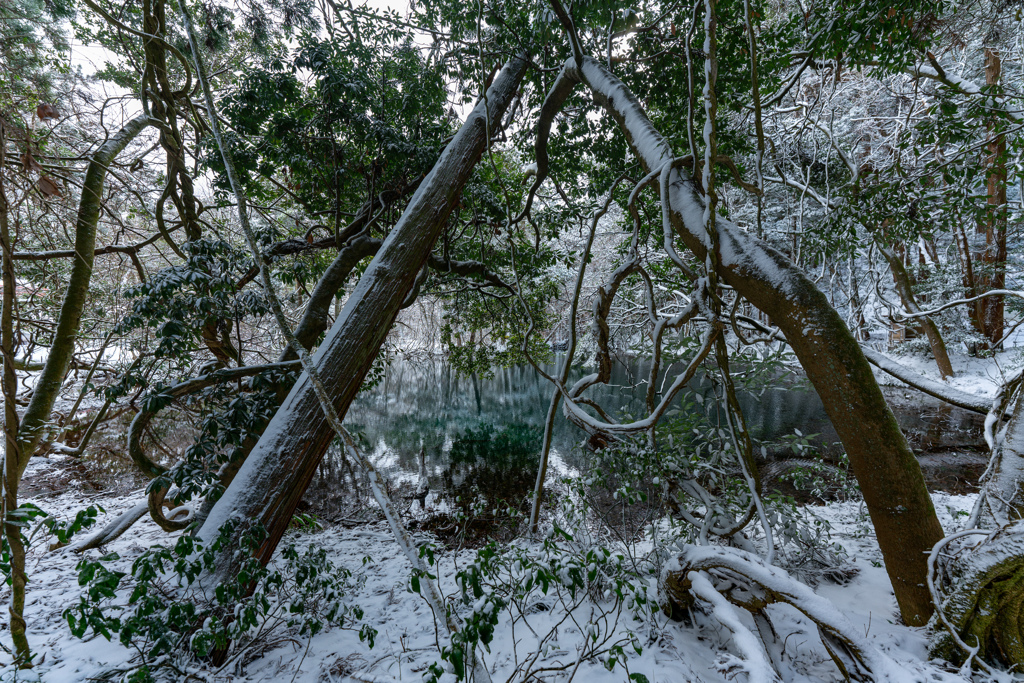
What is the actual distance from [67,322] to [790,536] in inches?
187

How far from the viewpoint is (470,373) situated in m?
5.47

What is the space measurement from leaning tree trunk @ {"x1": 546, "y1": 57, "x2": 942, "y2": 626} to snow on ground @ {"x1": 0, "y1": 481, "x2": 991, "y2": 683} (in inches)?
16.0

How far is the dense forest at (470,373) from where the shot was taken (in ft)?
5.20

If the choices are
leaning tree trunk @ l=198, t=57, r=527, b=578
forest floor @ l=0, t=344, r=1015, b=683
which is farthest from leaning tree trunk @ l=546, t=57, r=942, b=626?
leaning tree trunk @ l=198, t=57, r=527, b=578

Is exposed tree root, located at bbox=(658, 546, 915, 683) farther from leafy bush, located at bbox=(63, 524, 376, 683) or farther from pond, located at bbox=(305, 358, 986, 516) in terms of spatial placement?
leafy bush, located at bbox=(63, 524, 376, 683)

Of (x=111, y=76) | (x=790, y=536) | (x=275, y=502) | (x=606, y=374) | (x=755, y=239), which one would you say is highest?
(x=111, y=76)

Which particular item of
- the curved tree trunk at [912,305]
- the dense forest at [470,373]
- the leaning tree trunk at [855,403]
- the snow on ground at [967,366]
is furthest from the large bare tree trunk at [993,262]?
the leaning tree trunk at [855,403]

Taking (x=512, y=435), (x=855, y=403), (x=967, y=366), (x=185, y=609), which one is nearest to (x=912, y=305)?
(x=967, y=366)

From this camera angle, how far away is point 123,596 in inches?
95.7

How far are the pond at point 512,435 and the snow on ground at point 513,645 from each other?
1118mm

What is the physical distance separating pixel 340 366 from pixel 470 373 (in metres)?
3.07

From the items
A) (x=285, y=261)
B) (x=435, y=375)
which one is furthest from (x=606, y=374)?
(x=435, y=375)

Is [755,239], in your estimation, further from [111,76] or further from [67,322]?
[111,76]

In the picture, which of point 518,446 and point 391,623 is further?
point 518,446
